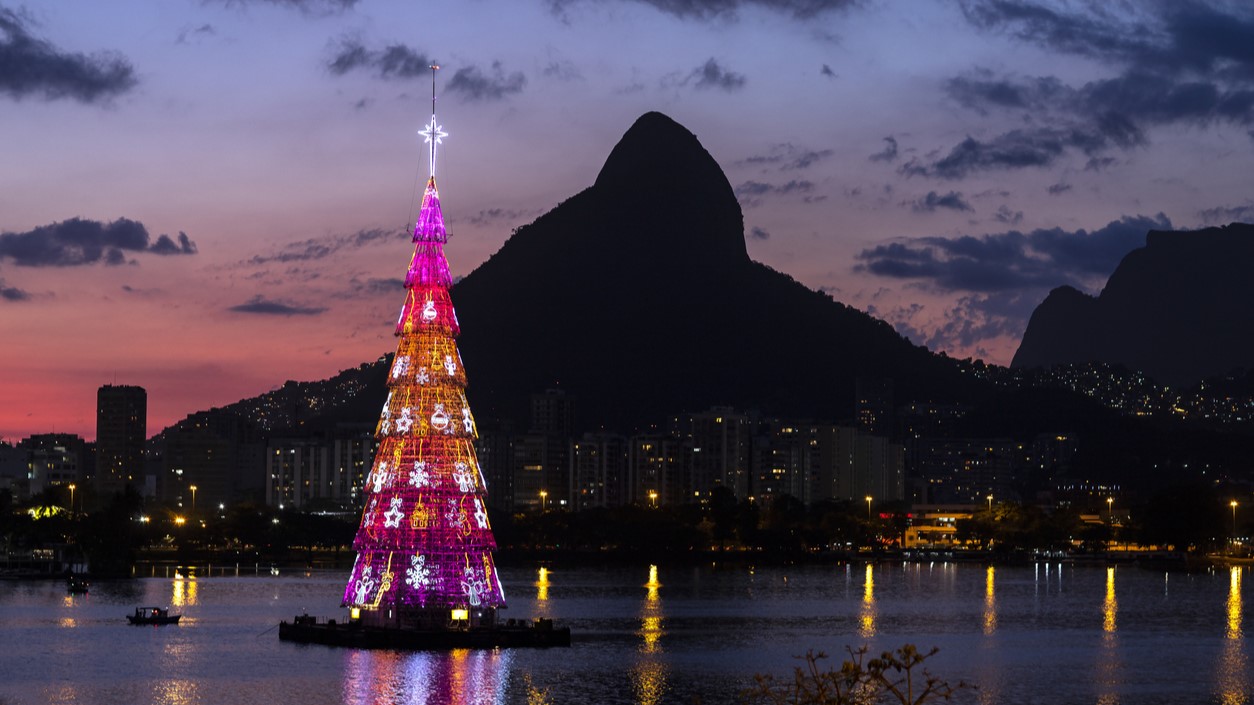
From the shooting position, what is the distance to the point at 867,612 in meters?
105

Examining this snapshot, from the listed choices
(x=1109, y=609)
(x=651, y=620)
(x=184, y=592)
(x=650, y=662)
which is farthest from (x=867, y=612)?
(x=184, y=592)

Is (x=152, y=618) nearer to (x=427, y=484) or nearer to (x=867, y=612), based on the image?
(x=427, y=484)

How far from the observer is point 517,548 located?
180m

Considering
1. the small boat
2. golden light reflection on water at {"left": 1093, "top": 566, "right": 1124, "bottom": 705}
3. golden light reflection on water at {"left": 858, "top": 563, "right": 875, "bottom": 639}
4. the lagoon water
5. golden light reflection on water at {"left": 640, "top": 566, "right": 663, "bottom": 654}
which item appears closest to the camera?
the lagoon water

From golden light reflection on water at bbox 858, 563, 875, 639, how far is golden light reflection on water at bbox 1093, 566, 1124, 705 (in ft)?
36.3

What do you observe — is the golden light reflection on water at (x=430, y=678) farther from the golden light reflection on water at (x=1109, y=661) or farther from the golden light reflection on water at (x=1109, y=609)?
the golden light reflection on water at (x=1109, y=609)

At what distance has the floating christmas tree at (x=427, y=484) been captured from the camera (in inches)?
2434

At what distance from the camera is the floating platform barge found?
61781mm

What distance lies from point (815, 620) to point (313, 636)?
3601 centimetres

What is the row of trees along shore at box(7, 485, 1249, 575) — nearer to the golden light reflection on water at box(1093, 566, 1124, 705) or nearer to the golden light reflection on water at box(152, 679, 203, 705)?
the golden light reflection on water at box(1093, 566, 1124, 705)

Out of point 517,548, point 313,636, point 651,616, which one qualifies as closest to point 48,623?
point 313,636

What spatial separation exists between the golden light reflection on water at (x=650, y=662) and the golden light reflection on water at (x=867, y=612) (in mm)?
9771

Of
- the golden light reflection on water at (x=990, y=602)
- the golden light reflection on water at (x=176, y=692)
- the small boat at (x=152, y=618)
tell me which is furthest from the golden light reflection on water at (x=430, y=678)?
the golden light reflection on water at (x=990, y=602)

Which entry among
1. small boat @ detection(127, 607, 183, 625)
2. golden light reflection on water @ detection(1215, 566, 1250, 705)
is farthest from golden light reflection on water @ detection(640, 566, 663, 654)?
golden light reflection on water @ detection(1215, 566, 1250, 705)
